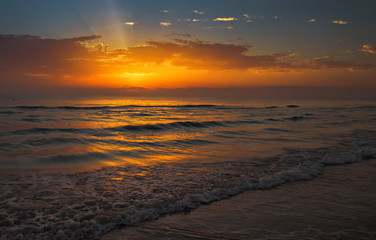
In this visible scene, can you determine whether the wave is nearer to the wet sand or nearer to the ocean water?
the ocean water

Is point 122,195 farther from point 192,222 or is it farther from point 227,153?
point 227,153

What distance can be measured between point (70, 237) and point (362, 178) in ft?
25.3

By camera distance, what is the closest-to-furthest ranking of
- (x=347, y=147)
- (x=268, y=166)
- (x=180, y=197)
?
(x=180, y=197) → (x=268, y=166) → (x=347, y=147)

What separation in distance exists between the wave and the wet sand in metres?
0.40

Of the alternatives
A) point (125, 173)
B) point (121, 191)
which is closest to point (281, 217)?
point (121, 191)

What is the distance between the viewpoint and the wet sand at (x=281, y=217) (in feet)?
13.8

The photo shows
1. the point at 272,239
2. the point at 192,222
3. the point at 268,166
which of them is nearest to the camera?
the point at 272,239

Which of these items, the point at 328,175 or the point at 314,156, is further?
the point at 314,156

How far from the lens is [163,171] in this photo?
26.4 feet

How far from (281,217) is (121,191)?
3.70 metres

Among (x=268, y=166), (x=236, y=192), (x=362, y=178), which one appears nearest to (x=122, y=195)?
(x=236, y=192)

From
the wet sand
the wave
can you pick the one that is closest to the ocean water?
the wave

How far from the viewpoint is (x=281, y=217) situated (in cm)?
482

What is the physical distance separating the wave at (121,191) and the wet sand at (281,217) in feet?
1.30
